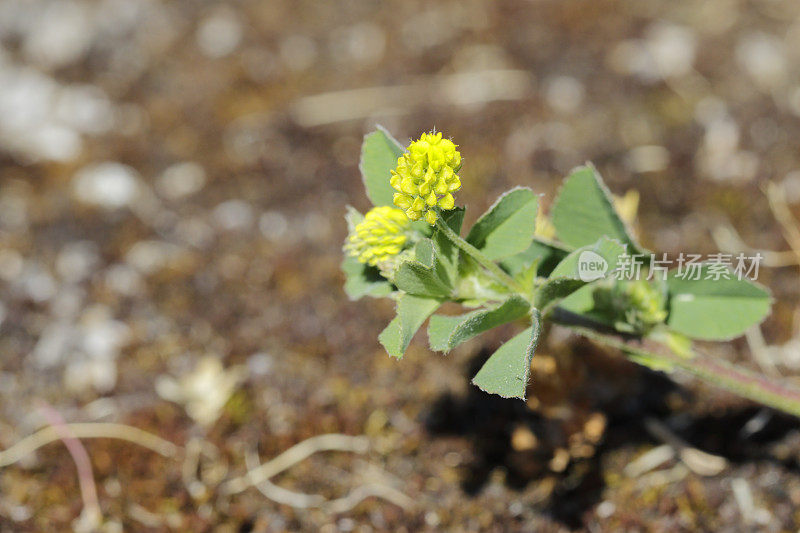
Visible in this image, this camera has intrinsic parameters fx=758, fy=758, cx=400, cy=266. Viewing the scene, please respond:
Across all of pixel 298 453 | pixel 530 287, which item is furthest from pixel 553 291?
pixel 298 453

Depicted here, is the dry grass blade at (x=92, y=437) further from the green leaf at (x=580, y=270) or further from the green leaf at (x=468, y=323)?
the green leaf at (x=580, y=270)

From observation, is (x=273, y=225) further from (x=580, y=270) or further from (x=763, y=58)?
(x=763, y=58)

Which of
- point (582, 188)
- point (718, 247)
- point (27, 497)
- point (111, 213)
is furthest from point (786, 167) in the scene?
point (27, 497)

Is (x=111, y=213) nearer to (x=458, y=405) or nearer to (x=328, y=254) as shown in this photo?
(x=328, y=254)

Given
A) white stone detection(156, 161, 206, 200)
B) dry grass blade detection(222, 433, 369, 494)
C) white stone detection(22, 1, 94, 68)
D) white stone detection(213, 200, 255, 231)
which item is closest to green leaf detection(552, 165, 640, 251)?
dry grass blade detection(222, 433, 369, 494)

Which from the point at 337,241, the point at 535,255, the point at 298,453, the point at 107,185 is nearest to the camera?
the point at 535,255

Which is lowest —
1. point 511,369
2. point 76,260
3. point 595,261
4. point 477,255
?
point 511,369

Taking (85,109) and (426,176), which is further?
(85,109)
